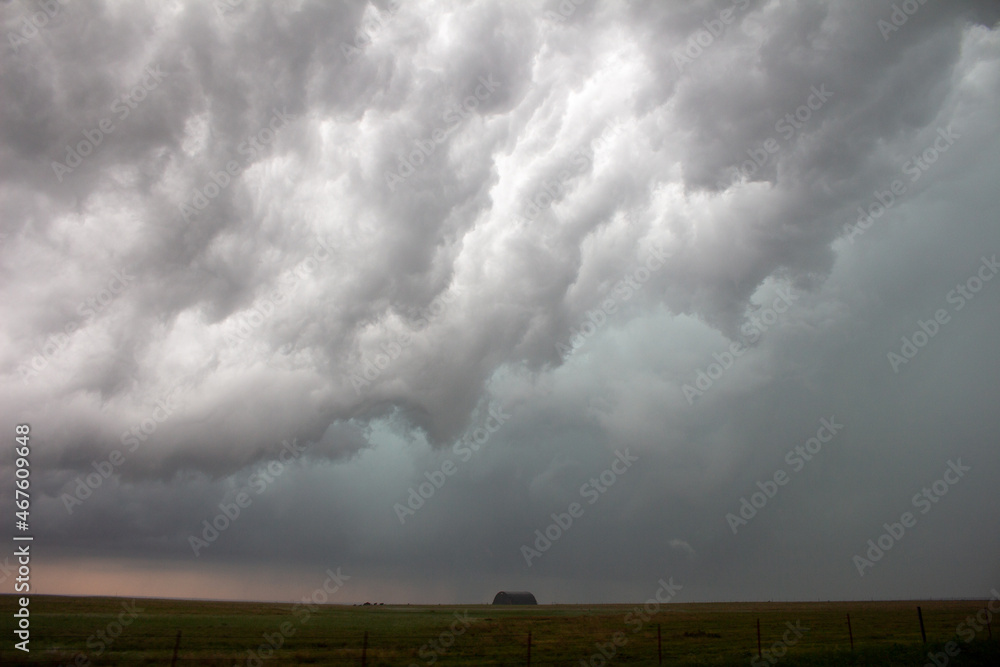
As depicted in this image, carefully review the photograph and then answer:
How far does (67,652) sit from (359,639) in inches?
1120

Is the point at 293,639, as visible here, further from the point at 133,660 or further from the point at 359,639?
the point at 133,660

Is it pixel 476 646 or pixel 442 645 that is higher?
pixel 442 645

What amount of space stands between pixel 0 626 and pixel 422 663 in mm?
50554

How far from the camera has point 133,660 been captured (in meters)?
46.9

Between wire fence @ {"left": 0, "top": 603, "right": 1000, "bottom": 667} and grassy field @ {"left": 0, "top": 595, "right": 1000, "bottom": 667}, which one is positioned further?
wire fence @ {"left": 0, "top": 603, "right": 1000, "bottom": 667}

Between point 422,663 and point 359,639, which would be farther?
point 359,639

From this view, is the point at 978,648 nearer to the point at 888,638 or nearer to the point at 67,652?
the point at 888,638

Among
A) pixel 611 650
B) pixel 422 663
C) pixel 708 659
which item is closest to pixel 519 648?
pixel 611 650

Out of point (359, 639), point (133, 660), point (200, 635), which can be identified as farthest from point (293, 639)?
point (133, 660)

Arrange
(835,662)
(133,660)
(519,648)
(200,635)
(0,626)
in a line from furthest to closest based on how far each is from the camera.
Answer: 1. (200,635)
2. (0,626)
3. (519,648)
4. (133,660)
5. (835,662)

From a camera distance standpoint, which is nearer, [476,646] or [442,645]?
[476,646]

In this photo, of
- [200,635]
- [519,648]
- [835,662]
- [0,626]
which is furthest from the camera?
[200,635]

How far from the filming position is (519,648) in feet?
194

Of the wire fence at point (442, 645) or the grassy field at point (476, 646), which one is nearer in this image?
the grassy field at point (476, 646)
